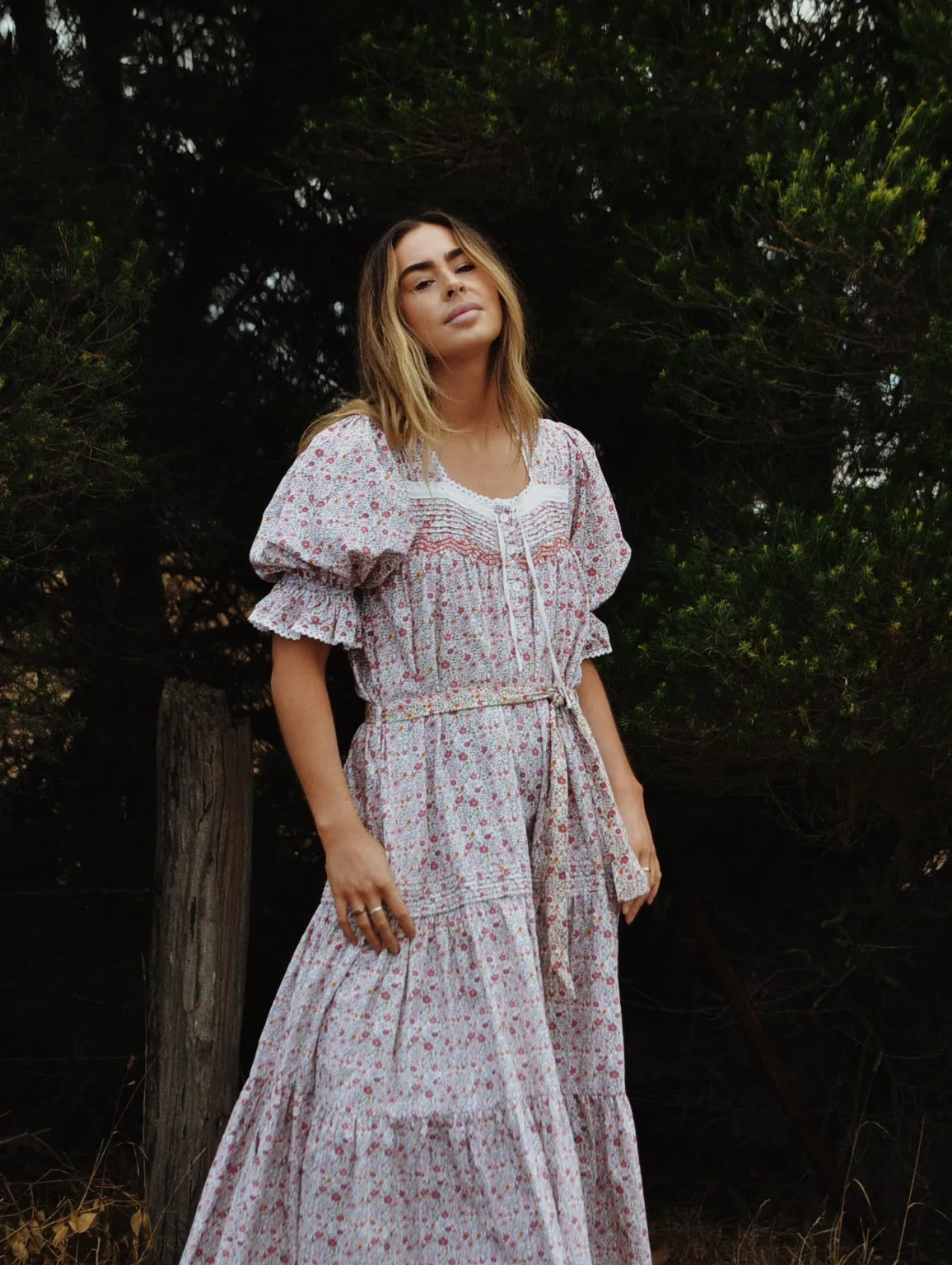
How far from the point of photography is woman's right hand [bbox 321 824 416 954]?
2.16 m

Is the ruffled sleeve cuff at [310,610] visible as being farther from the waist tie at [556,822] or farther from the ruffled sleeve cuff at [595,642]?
the ruffled sleeve cuff at [595,642]

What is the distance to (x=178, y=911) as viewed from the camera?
3.05 metres

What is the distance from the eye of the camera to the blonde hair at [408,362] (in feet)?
7.60

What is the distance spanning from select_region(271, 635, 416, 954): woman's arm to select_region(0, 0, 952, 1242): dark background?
3.13ft

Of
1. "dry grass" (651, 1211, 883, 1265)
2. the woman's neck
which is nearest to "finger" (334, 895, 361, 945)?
the woman's neck

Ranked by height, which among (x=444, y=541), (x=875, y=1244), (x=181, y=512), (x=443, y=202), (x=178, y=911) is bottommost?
(x=875, y=1244)

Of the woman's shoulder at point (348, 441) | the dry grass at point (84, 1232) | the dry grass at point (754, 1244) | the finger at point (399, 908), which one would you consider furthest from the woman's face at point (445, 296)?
the dry grass at point (754, 1244)

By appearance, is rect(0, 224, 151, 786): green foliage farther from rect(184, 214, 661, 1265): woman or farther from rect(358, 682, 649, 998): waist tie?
rect(358, 682, 649, 998): waist tie

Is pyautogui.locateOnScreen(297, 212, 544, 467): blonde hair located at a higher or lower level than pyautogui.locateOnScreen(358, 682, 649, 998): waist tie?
higher

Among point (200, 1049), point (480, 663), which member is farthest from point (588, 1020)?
point (200, 1049)

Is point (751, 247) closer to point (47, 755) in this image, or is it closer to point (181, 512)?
point (181, 512)

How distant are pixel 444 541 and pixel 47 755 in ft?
4.68

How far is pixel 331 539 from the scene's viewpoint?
86.0 inches

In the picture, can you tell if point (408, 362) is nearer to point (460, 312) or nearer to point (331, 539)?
point (460, 312)
